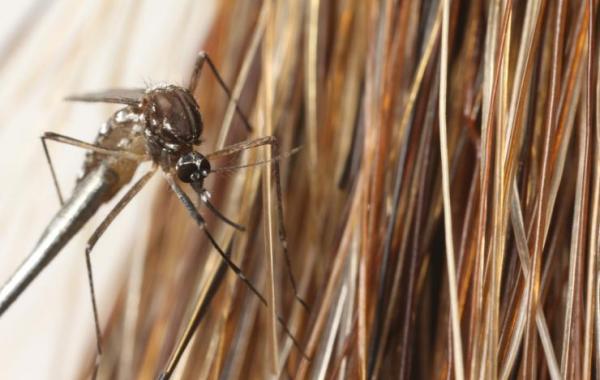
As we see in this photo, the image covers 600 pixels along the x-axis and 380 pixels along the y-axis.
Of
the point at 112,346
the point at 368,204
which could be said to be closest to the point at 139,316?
the point at 112,346

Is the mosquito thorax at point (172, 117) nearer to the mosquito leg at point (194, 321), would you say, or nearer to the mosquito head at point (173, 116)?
the mosquito head at point (173, 116)

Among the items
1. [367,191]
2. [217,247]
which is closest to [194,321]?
[217,247]

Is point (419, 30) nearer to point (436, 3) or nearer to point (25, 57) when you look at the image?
point (436, 3)

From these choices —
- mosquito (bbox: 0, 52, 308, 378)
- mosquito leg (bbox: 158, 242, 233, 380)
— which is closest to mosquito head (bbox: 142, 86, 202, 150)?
mosquito (bbox: 0, 52, 308, 378)

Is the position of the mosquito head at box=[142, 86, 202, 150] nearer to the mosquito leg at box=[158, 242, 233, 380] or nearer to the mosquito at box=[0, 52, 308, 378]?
the mosquito at box=[0, 52, 308, 378]

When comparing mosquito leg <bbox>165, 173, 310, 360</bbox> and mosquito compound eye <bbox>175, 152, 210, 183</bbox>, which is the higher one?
mosquito compound eye <bbox>175, 152, 210, 183</bbox>

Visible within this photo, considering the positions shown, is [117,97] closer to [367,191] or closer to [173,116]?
[173,116]
